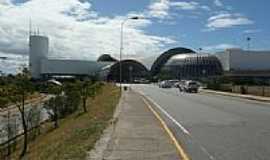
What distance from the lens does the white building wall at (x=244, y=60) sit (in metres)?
143

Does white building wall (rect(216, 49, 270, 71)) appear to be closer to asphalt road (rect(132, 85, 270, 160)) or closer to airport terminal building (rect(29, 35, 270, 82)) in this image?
airport terminal building (rect(29, 35, 270, 82))

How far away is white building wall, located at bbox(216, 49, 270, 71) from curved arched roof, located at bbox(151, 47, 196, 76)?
31.2 m

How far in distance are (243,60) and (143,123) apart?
421ft

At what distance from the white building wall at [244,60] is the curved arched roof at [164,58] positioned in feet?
102

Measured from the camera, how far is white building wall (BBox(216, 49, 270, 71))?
14300cm

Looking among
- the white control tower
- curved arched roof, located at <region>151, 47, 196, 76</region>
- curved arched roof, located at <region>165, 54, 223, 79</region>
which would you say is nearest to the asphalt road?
curved arched roof, located at <region>165, 54, 223, 79</region>

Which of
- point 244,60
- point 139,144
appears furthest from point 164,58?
point 139,144

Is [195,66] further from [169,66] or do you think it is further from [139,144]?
[139,144]

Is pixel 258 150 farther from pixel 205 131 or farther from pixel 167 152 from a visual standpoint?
pixel 205 131

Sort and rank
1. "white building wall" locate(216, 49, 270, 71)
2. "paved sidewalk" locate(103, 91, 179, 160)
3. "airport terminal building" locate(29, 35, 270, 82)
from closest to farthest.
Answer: "paved sidewalk" locate(103, 91, 179, 160)
"white building wall" locate(216, 49, 270, 71)
"airport terminal building" locate(29, 35, 270, 82)

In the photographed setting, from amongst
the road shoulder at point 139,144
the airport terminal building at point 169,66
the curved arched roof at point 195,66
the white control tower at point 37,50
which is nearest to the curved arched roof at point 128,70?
the airport terminal building at point 169,66

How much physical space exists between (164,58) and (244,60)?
39.6m

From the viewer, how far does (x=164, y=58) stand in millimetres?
177875

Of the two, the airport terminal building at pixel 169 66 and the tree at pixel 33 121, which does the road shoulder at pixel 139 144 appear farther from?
the airport terminal building at pixel 169 66
